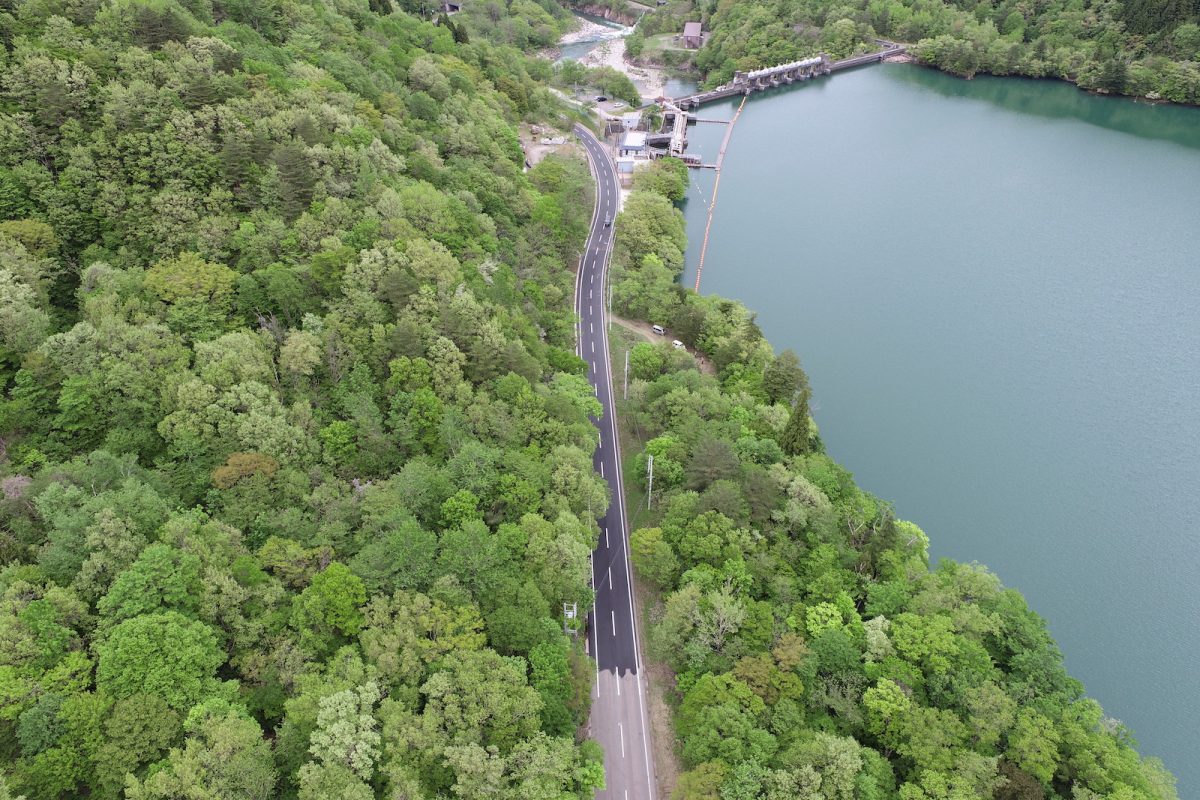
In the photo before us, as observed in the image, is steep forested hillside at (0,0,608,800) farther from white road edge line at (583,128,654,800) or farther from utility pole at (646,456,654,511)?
utility pole at (646,456,654,511)

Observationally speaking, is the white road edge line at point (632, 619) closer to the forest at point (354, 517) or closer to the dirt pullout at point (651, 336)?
the forest at point (354, 517)

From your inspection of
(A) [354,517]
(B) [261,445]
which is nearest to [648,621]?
(A) [354,517]

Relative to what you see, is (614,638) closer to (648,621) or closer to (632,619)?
(632,619)

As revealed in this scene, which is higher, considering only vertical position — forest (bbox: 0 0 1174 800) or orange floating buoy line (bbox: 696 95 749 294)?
orange floating buoy line (bbox: 696 95 749 294)

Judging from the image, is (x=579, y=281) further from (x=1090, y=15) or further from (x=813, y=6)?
(x=1090, y=15)

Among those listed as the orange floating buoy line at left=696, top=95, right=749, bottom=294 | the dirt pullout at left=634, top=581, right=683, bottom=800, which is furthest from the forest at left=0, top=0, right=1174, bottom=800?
the orange floating buoy line at left=696, top=95, right=749, bottom=294

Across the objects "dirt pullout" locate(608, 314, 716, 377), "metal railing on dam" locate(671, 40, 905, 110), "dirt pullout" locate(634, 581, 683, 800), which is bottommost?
"dirt pullout" locate(634, 581, 683, 800)
